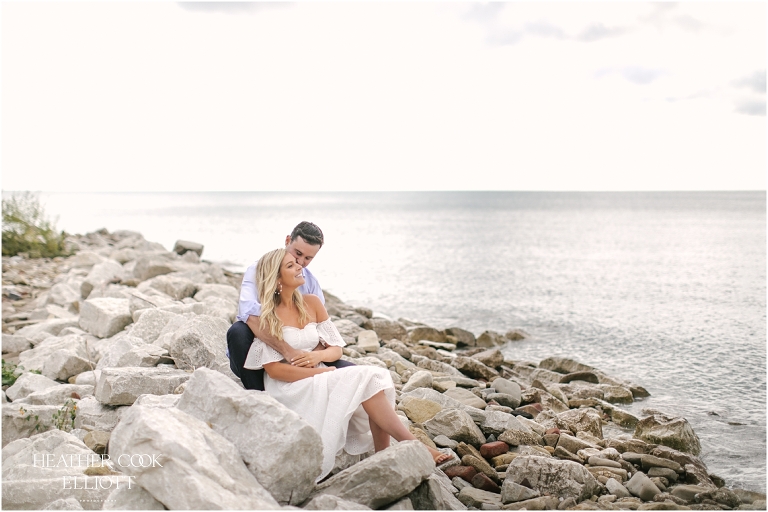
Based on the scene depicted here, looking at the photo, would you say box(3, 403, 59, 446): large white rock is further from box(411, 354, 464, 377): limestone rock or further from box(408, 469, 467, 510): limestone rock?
box(411, 354, 464, 377): limestone rock

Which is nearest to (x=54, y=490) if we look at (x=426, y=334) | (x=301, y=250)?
(x=301, y=250)

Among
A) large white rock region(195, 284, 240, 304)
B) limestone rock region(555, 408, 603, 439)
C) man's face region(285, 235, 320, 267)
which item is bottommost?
limestone rock region(555, 408, 603, 439)

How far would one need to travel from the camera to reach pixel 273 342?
4.80 metres

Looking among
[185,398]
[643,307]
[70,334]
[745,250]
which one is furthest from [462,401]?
[745,250]

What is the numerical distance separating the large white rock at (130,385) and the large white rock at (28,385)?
1490mm

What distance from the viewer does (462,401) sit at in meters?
7.49

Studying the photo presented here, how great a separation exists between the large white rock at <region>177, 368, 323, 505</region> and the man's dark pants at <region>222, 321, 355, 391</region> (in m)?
0.88

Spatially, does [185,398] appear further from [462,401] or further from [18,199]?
[18,199]

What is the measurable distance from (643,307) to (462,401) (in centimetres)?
1287

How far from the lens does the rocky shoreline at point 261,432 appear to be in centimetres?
355

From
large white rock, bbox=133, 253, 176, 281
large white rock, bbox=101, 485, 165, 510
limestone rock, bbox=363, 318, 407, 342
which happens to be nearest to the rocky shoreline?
large white rock, bbox=101, 485, 165, 510

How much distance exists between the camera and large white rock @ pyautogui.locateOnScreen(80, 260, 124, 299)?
461 inches

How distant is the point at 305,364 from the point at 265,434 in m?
1.10

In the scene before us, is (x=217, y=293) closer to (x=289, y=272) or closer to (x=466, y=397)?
(x=466, y=397)
